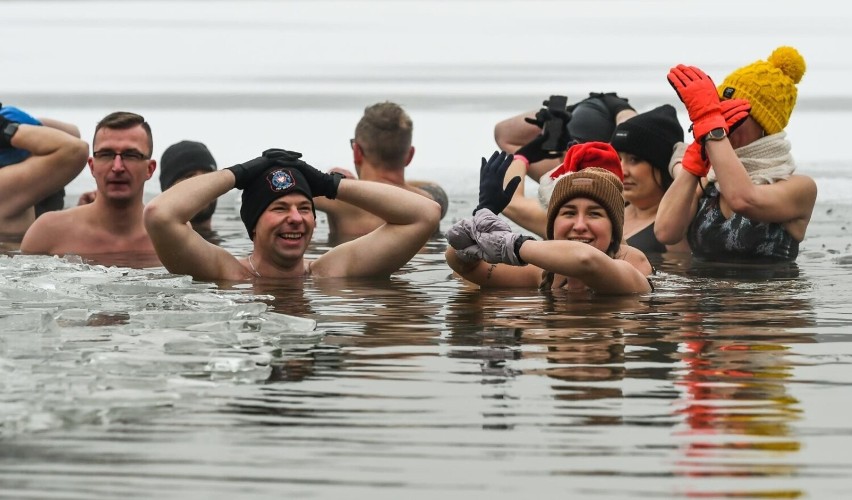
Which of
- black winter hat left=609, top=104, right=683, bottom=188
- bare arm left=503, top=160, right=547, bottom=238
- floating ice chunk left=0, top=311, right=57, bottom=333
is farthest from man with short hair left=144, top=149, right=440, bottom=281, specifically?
black winter hat left=609, top=104, right=683, bottom=188

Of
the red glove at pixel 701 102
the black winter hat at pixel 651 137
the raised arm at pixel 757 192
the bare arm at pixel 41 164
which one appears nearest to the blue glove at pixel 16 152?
the bare arm at pixel 41 164

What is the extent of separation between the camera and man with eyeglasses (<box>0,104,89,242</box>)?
10.4m

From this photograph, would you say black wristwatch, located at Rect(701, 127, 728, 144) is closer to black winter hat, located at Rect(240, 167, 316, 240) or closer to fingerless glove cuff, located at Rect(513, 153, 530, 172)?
fingerless glove cuff, located at Rect(513, 153, 530, 172)

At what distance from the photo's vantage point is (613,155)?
26.2 feet

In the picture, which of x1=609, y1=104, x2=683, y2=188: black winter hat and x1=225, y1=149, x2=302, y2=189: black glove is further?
x1=609, y1=104, x2=683, y2=188: black winter hat

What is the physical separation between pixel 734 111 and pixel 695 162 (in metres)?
0.38

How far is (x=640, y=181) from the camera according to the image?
9648 millimetres

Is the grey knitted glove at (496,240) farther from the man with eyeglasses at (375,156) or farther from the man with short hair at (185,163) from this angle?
the man with short hair at (185,163)

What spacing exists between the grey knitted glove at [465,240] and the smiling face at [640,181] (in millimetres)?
2217

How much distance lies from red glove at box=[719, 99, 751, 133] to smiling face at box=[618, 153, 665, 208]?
113cm

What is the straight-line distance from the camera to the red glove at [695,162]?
8.67 m

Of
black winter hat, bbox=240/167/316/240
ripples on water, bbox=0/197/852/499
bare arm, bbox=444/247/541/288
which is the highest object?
black winter hat, bbox=240/167/316/240

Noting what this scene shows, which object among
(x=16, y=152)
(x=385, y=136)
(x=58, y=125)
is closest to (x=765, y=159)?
(x=385, y=136)

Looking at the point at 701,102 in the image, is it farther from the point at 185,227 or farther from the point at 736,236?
the point at 185,227
